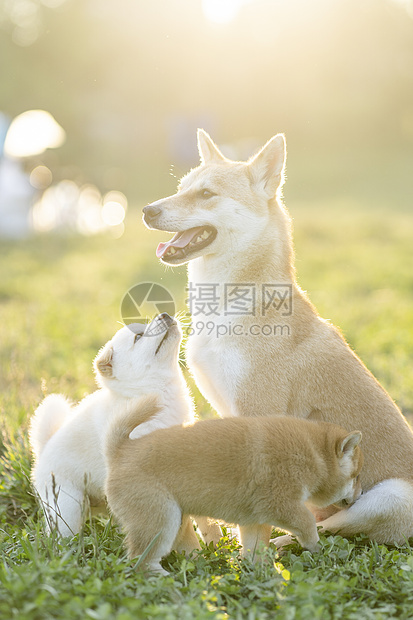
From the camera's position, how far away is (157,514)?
10.1ft

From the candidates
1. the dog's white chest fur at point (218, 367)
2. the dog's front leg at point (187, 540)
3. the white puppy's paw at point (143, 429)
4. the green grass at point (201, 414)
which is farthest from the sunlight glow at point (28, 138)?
the dog's front leg at point (187, 540)

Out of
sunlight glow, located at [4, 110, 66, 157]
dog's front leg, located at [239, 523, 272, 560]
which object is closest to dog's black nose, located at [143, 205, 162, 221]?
dog's front leg, located at [239, 523, 272, 560]

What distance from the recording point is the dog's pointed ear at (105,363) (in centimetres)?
388

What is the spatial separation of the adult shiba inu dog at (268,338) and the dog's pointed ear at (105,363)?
0.48 metres

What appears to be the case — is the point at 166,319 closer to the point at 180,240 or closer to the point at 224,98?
the point at 180,240

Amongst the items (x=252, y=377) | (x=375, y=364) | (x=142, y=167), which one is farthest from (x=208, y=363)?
(x=142, y=167)

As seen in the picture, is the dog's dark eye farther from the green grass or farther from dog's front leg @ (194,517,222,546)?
dog's front leg @ (194,517,222,546)

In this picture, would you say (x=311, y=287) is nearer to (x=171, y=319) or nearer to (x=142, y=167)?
(x=171, y=319)

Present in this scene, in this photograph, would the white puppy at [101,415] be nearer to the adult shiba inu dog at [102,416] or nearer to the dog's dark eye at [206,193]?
the adult shiba inu dog at [102,416]

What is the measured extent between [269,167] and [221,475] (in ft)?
6.46

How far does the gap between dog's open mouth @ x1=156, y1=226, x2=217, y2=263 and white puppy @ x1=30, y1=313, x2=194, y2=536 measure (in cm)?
37

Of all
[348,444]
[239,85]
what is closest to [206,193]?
[348,444]

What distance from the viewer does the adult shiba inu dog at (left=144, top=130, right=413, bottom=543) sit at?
12.1 feet

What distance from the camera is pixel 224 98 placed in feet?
86.9
